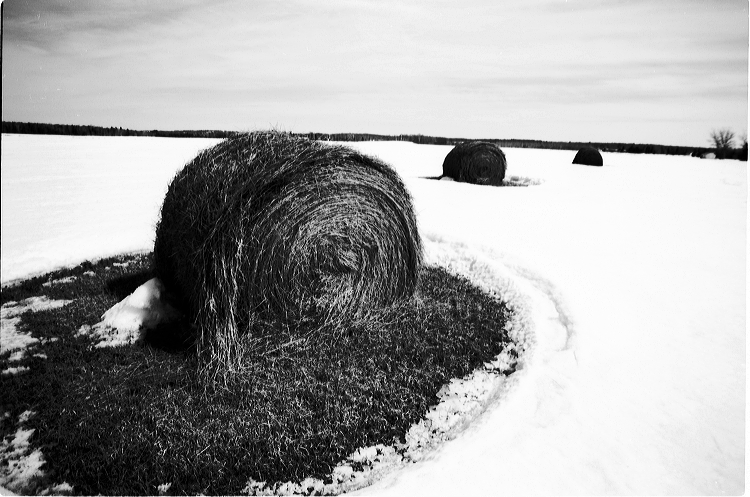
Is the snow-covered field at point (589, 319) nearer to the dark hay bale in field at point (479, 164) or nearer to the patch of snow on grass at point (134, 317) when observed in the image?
the patch of snow on grass at point (134, 317)

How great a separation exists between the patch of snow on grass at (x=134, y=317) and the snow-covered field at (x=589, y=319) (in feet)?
6.29

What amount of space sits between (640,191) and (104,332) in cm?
1785

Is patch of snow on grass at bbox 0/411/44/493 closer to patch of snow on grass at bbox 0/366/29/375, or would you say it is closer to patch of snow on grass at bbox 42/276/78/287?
patch of snow on grass at bbox 0/366/29/375

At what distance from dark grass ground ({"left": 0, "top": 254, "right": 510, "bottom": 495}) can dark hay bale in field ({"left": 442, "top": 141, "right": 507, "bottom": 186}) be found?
518 inches

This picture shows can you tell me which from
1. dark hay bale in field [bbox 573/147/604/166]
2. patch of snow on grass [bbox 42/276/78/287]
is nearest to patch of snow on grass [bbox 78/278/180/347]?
patch of snow on grass [bbox 42/276/78/287]

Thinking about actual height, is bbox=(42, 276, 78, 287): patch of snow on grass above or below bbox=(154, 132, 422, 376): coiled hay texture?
below

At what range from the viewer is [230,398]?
380cm

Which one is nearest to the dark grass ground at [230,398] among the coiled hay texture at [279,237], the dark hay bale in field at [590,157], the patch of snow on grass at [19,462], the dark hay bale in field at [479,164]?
the patch of snow on grass at [19,462]

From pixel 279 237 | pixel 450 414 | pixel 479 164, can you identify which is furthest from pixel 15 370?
pixel 479 164

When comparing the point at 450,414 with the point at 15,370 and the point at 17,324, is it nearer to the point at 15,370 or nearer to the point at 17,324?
the point at 15,370

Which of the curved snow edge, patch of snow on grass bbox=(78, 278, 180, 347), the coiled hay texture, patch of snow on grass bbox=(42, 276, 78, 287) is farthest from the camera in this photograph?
patch of snow on grass bbox=(42, 276, 78, 287)

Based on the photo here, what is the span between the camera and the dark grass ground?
3.13 m

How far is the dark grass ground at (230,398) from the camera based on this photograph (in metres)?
3.13

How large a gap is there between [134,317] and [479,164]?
1486 cm
